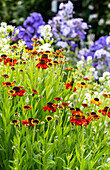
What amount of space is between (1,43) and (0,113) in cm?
99

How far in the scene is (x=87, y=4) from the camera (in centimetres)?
544

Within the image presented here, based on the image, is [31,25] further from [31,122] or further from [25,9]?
[31,122]

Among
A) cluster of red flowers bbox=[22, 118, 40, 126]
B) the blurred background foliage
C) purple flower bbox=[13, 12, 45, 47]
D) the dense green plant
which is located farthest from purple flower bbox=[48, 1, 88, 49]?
cluster of red flowers bbox=[22, 118, 40, 126]

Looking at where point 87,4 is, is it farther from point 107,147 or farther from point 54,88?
point 107,147

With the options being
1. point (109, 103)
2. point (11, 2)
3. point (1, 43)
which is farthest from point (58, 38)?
point (11, 2)

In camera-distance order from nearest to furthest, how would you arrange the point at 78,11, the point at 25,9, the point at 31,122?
1. the point at 31,122
2. the point at 78,11
3. the point at 25,9

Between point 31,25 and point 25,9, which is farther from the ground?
point 25,9

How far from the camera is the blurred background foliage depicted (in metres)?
5.37

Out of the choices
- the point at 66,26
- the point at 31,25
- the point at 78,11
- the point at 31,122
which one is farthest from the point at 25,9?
the point at 31,122

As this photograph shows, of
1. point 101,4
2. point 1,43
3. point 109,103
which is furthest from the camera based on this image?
point 101,4

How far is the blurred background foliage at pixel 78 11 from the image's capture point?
17.6ft

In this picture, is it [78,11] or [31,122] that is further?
[78,11]

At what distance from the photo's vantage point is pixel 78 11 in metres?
5.65

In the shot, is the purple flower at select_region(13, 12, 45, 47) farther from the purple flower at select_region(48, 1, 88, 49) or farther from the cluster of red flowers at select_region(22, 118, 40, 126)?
the cluster of red flowers at select_region(22, 118, 40, 126)
